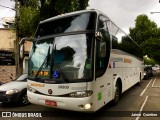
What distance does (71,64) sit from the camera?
653 cm

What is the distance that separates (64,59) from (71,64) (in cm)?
31

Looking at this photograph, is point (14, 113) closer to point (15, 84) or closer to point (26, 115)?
point (26, 115)

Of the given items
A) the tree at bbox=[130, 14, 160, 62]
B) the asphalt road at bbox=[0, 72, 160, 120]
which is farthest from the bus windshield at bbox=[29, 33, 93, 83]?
the tree at bbox=[130, 14, 160, 62]

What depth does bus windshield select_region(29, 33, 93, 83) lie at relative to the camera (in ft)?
21.1

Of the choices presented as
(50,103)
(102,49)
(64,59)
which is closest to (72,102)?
(50,103)

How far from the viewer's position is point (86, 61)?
6.45 m

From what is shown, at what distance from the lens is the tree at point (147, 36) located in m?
37.1

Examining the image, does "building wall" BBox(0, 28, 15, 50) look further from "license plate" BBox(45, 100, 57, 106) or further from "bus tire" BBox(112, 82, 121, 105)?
"license plate" BBox(45, 100, 57, 106)

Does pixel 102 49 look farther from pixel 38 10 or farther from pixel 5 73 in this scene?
pixel 5 73

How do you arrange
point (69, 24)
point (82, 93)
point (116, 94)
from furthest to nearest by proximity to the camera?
1. point (116, 94)
2. point (69, 24)
3. point (82, 93)

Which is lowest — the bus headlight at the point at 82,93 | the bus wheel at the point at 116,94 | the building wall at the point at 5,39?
the bus wheel at the point at 116,94

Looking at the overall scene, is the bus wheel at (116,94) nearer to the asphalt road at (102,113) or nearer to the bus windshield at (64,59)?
the asphalt road at (102,113)

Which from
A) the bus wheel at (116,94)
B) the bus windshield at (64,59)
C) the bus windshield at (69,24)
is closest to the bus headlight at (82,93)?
the bus windshield at (64,59)

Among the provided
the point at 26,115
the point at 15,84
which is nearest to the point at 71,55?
the point at 26,115
